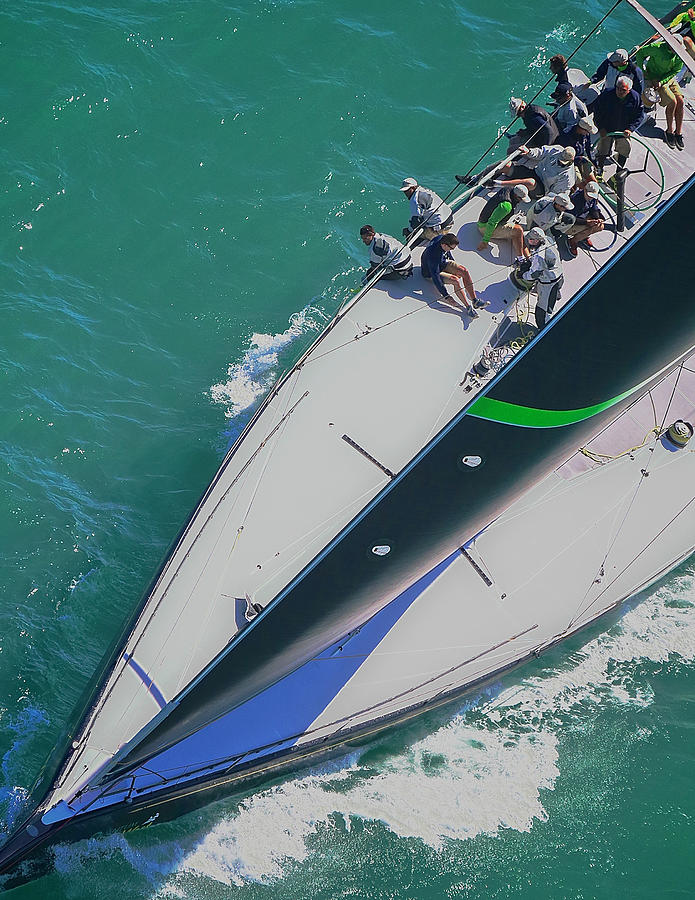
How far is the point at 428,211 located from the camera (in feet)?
53.7

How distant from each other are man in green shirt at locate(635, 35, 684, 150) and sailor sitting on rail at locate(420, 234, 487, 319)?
447cm

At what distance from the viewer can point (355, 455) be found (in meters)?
15.2

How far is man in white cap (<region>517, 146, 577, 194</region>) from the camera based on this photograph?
615 inches

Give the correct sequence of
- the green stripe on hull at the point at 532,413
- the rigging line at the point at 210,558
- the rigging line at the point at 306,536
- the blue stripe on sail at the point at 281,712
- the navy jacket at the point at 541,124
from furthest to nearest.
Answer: the navy jacket at the point at 541,124
the blue stripe on sail at the point at 281,712
the rigging line at the point at 306,536
the rigging line at the point at 210,558
the green stripe on hull at the point at 532,413

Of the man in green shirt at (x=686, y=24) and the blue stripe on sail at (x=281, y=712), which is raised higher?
the man in green shirt at (x=686, y=24)

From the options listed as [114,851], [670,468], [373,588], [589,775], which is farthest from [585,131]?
[114,851]

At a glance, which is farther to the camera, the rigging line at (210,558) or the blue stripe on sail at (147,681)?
the rigging line at (210,558)

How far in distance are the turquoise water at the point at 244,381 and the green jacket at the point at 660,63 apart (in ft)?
20.1

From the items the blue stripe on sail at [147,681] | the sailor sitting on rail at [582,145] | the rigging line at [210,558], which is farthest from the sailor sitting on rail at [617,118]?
the blue stripe on sail at [147,681]

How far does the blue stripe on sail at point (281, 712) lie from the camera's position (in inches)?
574

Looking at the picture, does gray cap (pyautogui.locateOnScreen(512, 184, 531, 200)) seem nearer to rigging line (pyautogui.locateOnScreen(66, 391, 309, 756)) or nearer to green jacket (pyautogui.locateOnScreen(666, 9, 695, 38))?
rigging line (pyautogui.locateOnScreen(66, 391, 309, 756))

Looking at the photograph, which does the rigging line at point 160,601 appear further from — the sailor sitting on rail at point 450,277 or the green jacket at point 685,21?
the green jacket at point 685,21

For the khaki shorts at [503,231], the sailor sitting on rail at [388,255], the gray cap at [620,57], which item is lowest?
the khaki shorts at [503,231]

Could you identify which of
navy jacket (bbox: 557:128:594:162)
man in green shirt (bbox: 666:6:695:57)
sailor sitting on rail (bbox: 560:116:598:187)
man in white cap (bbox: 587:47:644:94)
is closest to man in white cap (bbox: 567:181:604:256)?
sailor sitting on rail (bbox: 560:116:598:187)
